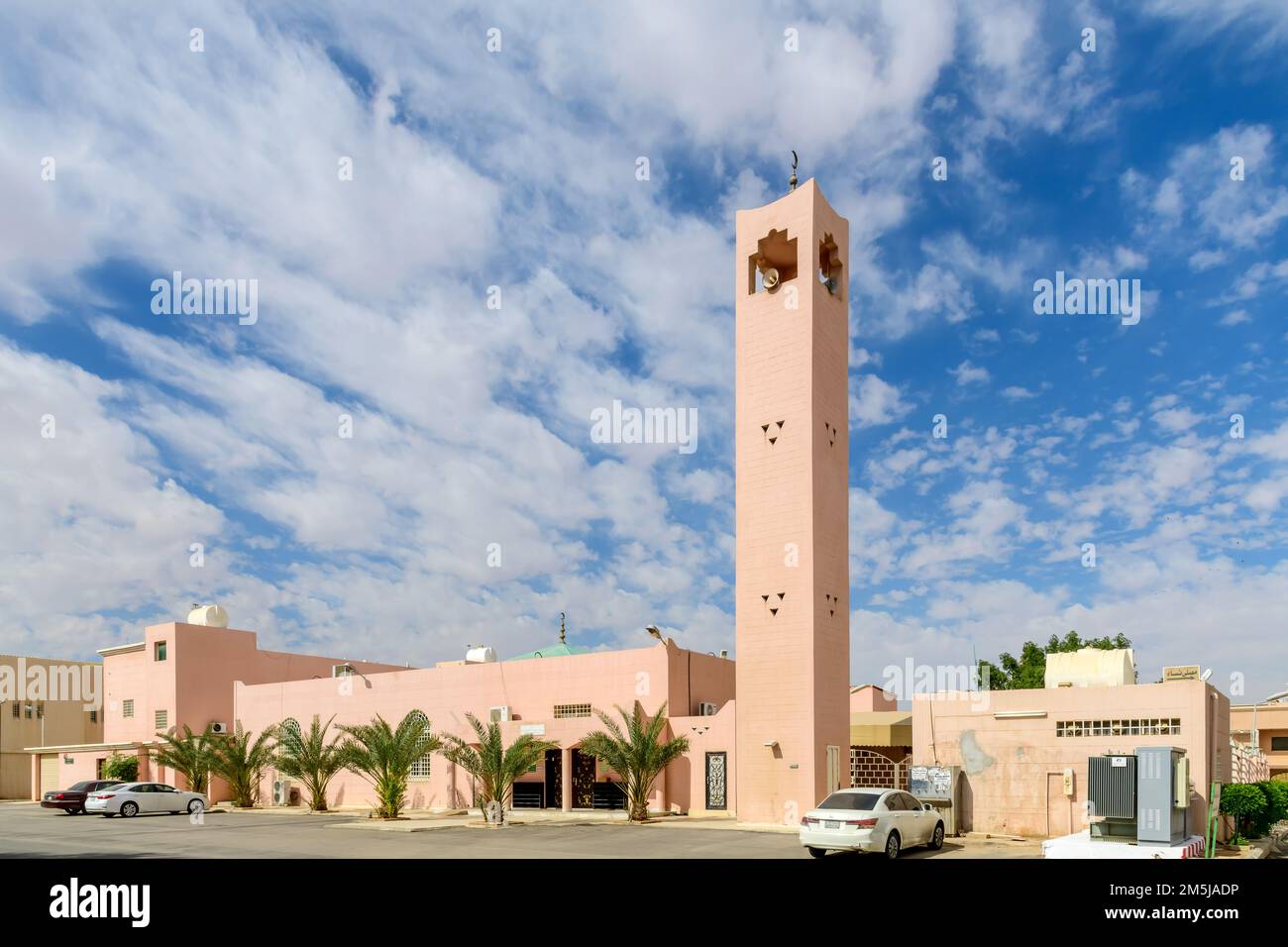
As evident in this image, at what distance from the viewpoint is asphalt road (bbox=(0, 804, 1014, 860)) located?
21359 mm

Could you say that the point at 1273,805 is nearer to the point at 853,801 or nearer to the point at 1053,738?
the point at 1053,738

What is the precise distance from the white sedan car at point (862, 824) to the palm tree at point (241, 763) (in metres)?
29.9

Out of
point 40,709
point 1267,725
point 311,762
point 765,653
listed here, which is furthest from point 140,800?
point 1267,725

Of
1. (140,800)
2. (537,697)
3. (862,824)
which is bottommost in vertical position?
(140,800)

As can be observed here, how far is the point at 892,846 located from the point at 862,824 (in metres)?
1.21

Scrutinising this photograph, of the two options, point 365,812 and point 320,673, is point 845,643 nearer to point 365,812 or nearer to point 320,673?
point 365,812

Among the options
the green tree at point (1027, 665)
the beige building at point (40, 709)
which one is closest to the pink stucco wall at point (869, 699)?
the green tree at point (1027, 665)

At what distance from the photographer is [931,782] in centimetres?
2558

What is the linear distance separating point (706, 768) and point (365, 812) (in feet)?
46.5

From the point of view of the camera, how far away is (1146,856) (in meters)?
16.9

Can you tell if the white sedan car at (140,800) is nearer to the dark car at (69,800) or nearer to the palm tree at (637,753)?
the dark car at (69,800)

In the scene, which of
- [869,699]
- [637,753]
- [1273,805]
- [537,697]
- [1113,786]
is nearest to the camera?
[1113,786]

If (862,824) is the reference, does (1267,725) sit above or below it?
below
